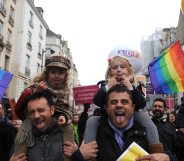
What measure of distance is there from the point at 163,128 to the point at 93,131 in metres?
3.27

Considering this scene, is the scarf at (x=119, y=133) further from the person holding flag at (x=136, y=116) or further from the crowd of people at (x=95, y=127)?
the person holding flag at (x=136, y=116)

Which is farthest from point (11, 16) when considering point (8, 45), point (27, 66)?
point (27, 66)

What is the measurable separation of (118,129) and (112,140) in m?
0.11

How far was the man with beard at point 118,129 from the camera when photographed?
257 cm

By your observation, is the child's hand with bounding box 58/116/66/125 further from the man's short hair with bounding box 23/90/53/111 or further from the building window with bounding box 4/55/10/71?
the building window with bounding box 4/55/10/71

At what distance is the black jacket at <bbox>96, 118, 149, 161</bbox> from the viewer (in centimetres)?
255

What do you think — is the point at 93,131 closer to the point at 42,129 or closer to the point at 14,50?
the point at 42,129

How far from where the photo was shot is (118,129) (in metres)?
2.65

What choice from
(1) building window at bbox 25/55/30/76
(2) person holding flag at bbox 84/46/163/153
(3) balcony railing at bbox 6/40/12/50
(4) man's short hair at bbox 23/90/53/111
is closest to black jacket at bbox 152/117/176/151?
(2) person holding flag at bbox 84/46/163/153

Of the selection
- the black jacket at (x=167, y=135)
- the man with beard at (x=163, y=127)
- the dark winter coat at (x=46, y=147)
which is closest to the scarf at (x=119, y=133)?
the dark winter coat at (x=46, y=147)

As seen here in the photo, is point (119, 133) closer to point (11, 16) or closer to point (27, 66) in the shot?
point (11, 16)

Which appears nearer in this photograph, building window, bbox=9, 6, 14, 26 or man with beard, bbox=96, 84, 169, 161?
man with beard, bbox=96, 84, 169, 161

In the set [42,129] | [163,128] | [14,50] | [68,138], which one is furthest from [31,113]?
[14,50]

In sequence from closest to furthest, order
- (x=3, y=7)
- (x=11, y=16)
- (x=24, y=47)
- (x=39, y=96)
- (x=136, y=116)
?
1. (x=136, y=116)
2. (x=39, y=96)
3. (x=3, y=7)
4. (x=11, y=16)
5. (x=24, y=47)
